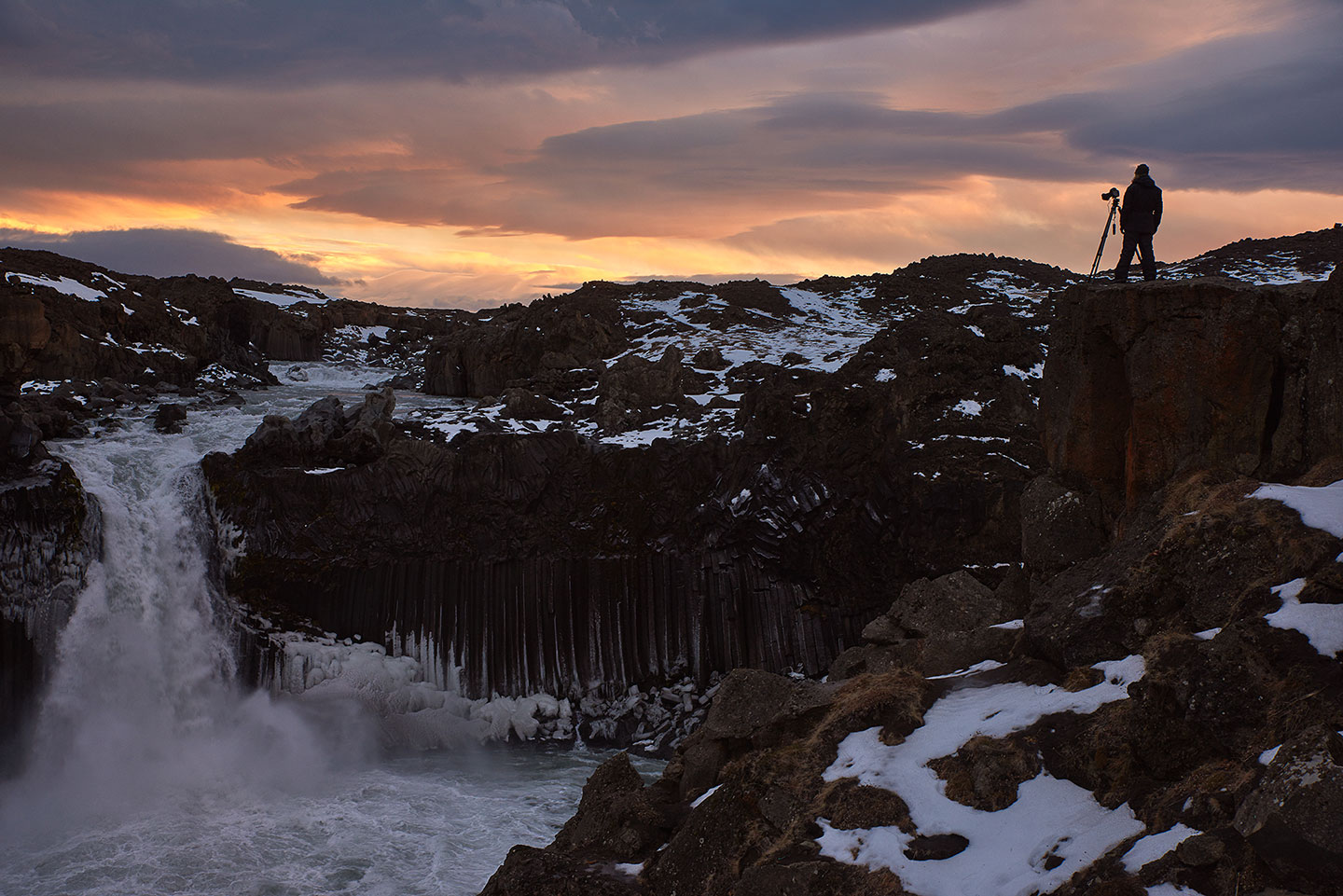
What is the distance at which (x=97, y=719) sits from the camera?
75.0ft

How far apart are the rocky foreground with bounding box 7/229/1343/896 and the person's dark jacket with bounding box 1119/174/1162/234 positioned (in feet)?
5.36

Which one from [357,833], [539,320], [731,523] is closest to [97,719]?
[357,833]

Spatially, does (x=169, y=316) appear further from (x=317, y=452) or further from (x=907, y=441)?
(x=907, y=441)

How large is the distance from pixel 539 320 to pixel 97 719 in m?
26.2

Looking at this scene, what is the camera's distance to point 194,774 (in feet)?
71.9

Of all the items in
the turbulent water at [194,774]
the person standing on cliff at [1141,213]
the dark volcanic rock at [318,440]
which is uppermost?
the person standing on cliff at [1141,213]

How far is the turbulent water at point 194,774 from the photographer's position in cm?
1764

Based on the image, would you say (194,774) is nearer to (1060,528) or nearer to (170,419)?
(170,419)

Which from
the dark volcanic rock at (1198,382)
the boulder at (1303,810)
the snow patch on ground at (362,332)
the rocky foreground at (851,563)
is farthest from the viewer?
the snow patch on ground at (362,332)

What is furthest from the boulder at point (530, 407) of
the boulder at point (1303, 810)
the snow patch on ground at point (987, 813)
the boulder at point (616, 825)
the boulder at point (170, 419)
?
the boulder at point (1303, 810)

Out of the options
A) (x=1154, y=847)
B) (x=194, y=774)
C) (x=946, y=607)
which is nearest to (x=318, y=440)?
(x=194, y=774)

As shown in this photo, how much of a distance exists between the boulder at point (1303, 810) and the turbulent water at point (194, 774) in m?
13.9

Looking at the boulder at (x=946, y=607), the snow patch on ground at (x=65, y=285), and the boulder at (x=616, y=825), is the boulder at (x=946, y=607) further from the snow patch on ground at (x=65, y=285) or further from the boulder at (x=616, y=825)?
the snow patch on ground at (x=65, y=285)

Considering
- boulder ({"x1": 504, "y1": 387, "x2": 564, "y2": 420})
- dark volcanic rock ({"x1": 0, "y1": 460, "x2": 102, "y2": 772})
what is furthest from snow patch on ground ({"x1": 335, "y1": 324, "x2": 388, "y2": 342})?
dark volcanic rock ({"x1": 0, "y1": 460, "x2": 102, "y2": 772})
